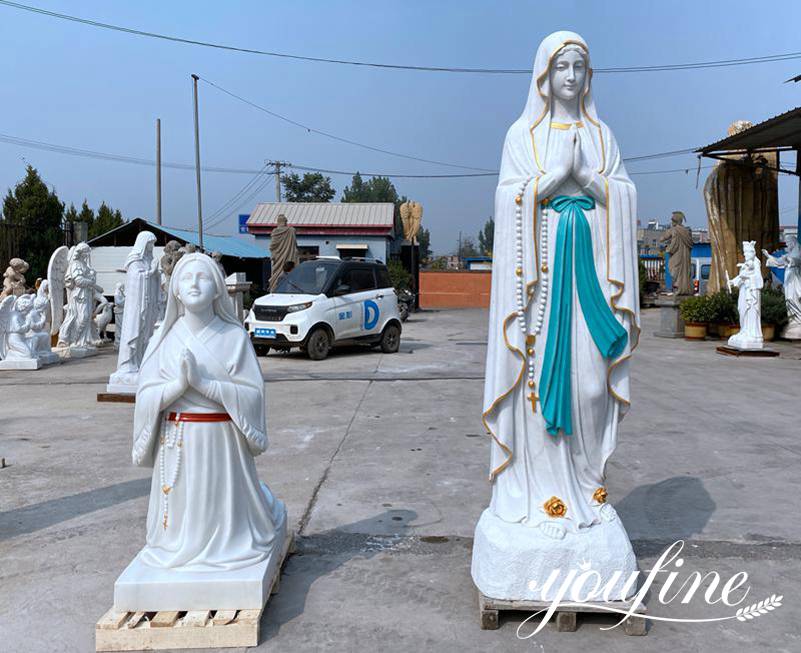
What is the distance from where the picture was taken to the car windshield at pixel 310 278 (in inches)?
568

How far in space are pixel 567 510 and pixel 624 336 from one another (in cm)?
91

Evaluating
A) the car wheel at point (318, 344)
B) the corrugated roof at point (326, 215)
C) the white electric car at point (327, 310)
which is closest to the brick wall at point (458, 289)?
the corrugated roof at point (326, 215)

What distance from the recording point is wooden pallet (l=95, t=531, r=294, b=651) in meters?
3.36

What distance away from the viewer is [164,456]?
367 centimetres

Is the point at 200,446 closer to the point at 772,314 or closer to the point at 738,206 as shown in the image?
the point at 772,314

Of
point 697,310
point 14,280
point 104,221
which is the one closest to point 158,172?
point 104,221

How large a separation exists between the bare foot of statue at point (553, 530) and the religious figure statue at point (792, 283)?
1463 cm

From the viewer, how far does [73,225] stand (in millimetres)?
22391

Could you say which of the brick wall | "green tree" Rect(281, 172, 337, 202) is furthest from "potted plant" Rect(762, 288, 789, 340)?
"green tree" Rect(281, 172, 337, 202)

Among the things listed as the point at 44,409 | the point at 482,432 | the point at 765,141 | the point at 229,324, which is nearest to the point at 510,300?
the point at 229,324

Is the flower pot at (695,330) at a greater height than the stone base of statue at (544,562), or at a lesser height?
greater

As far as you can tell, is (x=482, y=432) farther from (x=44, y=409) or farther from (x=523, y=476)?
(x=44, y=409)

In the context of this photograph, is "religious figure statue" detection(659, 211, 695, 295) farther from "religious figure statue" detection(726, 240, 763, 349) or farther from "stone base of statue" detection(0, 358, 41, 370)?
"stone base of statue" detection(0, 358, 41, 370)

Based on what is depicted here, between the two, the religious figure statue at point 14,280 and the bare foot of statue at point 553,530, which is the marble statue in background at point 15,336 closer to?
the religious figure statue at point 14,280
